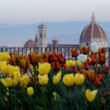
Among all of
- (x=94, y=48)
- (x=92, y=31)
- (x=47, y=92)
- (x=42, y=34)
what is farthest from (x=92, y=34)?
(x=47, y=92)

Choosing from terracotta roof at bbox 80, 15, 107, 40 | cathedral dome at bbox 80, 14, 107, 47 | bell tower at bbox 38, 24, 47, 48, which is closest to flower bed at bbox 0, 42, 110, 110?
cathedral dome at bbox 80, 14, 107, 47

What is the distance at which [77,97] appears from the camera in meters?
1.56

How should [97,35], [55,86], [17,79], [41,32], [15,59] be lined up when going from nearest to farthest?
[17,79], [55,86], [15,59], [97,35], [41,32]

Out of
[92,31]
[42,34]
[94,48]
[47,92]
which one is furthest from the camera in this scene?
[42,34]

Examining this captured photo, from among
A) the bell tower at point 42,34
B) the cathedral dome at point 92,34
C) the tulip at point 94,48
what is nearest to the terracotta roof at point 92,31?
the cathedral dome at point 92,34

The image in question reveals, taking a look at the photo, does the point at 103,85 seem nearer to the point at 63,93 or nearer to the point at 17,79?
the point at 63,93

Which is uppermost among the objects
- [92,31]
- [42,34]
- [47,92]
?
[92,31]

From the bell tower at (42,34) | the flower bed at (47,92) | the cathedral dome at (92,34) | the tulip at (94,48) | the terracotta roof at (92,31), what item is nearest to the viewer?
the flower bed at (47,92)

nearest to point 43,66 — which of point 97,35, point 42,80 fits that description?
point 42,80

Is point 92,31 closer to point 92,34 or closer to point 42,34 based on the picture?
point 92,34

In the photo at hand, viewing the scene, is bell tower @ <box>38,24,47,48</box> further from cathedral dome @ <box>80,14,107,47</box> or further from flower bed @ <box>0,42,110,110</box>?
flower bed @ <box>0,42,110,110</box>

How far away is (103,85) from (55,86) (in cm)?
38

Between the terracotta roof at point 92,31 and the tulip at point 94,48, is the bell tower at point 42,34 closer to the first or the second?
the terracotta roof at point 92,31

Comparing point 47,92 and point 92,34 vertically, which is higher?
point 92,34
